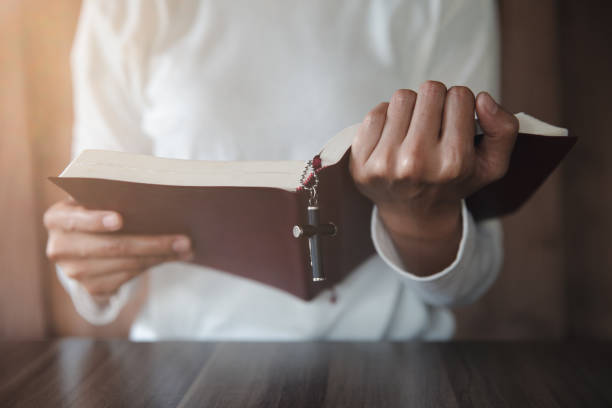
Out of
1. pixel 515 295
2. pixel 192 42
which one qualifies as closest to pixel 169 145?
pixel 192 42

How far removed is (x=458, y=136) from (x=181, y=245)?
26 cm

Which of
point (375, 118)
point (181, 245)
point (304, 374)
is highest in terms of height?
point (375, 118)

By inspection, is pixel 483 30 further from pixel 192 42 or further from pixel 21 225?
pixel 21 225

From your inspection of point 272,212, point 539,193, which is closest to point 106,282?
point 272,212

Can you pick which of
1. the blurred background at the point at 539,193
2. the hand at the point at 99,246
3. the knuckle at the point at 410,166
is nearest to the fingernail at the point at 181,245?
the hand at the point at 99,246

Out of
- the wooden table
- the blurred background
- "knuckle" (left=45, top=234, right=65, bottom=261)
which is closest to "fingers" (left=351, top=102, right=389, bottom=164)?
the wooden table

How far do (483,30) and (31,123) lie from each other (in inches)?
27.5

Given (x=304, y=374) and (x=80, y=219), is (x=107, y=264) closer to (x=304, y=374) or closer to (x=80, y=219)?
(x=80, y=219)

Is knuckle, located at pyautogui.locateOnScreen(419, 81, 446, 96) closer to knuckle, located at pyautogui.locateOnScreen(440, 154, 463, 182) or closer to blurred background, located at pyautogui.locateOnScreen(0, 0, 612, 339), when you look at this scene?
knuckle, located at pyautogui.locateOnScreen(440, 154, 463, 182)

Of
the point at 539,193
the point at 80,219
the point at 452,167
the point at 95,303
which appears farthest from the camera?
the point at 539,193

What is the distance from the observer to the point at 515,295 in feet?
2.99

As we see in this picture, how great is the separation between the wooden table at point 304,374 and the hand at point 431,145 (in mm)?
152

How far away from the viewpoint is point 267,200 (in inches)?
13.8

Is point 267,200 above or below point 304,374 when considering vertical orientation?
above
